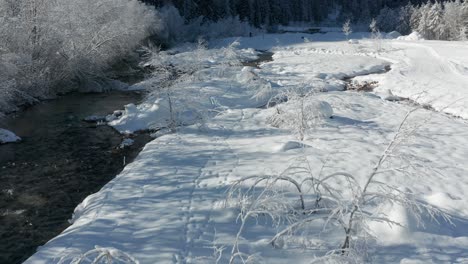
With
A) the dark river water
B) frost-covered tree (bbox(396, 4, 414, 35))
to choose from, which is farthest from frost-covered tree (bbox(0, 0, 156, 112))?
frost-covered tree (bbox(396, 4, 414, 35))

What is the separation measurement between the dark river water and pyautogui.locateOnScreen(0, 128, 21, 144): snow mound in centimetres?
34

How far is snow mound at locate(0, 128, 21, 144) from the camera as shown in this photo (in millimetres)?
17438

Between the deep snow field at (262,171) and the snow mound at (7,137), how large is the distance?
459 cm

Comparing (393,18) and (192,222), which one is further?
(393,18)

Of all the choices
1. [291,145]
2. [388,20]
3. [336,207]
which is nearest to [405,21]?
[388,20]

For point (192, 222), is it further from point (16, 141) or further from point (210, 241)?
point (16, 141)

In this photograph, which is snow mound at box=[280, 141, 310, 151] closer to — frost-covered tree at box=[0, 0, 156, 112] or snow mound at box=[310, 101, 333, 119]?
snow mound at box=[310, 101, 333, 119]

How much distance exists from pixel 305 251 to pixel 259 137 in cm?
876

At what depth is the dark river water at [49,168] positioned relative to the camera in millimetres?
10734

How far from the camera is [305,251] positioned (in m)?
8.16

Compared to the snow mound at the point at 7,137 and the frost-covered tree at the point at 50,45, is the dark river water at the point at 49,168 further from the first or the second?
the frost-covered tree at the point at 50,45

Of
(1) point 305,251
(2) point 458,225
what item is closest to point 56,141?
(1) point 305,251

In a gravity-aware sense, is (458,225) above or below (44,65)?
below

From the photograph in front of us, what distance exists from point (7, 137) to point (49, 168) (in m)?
4.40
